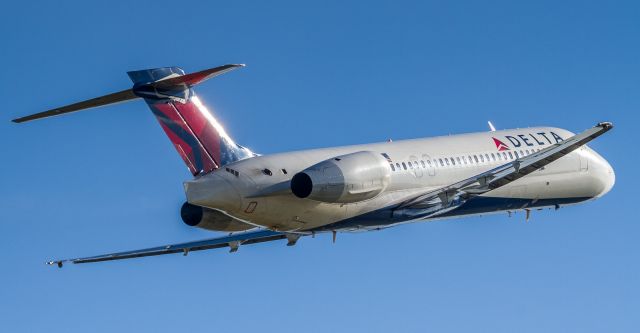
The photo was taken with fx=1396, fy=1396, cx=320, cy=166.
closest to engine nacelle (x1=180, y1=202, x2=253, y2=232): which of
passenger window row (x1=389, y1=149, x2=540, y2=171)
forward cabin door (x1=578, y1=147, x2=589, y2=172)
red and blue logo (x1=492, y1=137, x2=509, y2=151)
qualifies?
passenger window row (x1=389, y1=149, x2=540, y2=171)

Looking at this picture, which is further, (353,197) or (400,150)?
(400,150)

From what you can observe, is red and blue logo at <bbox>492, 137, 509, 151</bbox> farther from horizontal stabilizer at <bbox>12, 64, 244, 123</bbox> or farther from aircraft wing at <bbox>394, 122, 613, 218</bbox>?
horizontal stabilizer at <bbox>12, 64, 244, 123</bbox>

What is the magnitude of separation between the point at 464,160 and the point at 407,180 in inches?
130

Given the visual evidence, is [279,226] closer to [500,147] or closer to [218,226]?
[218,226]

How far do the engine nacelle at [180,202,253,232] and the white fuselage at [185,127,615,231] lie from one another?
29.6 inches

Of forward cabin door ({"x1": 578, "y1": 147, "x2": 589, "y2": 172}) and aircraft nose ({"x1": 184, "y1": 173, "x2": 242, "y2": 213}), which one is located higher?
forward cabin door ({"x1": 578, "y1": 147, "x2": 589, "y2": 172})

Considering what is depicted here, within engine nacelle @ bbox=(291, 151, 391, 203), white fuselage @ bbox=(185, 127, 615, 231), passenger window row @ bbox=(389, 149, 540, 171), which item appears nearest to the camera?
engine nacelle @ bbox=(291, 151, 391, 203)

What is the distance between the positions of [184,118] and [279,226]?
13.8ft

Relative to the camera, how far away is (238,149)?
135 ft

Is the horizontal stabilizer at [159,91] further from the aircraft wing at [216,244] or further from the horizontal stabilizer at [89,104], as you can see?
the aircraft wing at [216,244]

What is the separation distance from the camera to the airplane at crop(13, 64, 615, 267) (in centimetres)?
3922

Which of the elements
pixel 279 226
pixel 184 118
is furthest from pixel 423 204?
pixel 184 118

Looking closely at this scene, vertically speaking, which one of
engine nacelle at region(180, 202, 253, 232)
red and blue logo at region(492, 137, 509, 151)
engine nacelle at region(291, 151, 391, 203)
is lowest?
engine nacelle at region(180, 202, 253, 232)

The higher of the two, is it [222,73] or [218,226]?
[222,73]
